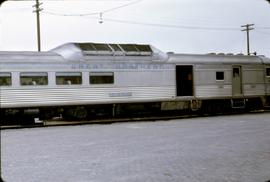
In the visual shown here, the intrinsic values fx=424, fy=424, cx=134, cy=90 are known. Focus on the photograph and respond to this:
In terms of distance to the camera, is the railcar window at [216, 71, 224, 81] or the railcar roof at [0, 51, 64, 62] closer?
the railcar roof at [0, 51, 64, 62]

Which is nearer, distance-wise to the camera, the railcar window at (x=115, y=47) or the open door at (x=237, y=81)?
the railcar window at (x=115, y=47)

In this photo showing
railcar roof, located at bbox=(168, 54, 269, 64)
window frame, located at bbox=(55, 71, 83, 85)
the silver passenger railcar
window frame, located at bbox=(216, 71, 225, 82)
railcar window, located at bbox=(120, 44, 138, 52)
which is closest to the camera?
the silver passenger railcar

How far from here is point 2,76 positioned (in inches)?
698

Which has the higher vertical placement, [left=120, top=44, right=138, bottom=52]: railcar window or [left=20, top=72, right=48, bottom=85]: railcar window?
[left=120, top=44, right=138, bottom=52]: railcar window

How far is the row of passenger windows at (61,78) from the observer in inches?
702

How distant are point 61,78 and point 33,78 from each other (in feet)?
4.18

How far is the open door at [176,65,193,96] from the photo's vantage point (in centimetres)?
2223

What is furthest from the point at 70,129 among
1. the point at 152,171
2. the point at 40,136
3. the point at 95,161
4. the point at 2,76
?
the point at 152,171

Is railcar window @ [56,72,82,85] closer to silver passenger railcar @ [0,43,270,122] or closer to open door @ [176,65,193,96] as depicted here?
silver passenger railcar @ [0,43,270,122]

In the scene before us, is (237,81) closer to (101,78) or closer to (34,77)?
(101,78)

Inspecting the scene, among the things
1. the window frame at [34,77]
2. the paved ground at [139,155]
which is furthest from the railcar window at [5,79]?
the paved ground at [139,155]

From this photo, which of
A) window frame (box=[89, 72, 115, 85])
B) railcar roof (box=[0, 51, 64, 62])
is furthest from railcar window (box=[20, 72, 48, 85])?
window frame (box=[89, 72, 115, 85])

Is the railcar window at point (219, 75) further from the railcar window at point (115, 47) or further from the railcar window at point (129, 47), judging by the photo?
the railcar window at point (115, 47)

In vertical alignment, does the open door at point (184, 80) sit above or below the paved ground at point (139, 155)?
above
